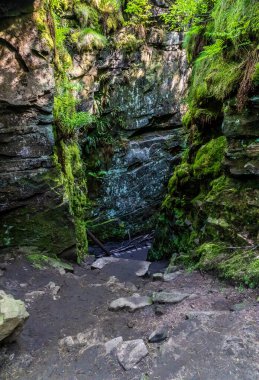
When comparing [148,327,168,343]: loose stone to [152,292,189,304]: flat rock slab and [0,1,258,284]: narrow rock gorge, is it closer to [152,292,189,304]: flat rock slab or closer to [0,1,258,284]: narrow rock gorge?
[152,292,189,304]: flat rock slab

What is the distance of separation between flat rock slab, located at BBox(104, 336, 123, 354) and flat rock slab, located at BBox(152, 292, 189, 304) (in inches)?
35.9

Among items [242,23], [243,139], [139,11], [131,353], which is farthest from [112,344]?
[139,11]

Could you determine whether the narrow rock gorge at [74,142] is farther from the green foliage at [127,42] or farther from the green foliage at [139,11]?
the green foliage at [139,11]

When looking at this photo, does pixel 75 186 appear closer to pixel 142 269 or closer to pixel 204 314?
pixel 142 269

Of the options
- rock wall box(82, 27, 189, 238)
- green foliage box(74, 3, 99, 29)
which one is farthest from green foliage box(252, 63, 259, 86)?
green foliage box(74, 3, 99, 29)

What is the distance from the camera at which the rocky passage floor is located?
2668 mm

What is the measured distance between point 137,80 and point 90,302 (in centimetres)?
1234

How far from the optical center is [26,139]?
6098 mm

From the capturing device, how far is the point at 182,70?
1569cm

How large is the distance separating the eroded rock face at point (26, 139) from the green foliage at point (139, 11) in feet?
30.8

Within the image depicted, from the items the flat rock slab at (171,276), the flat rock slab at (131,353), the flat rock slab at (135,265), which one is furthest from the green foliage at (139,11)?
the flat rock slab at (131,353)

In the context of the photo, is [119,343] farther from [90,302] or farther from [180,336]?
[90,302]

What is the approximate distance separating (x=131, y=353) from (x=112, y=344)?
283 mm

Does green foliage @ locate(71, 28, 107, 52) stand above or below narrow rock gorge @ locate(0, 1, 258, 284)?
above
